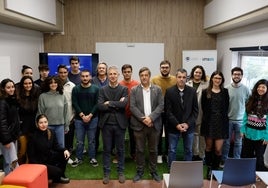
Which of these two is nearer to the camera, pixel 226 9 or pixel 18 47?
pixel 226 9

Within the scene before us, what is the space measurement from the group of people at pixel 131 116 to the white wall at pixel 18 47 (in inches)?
50.2

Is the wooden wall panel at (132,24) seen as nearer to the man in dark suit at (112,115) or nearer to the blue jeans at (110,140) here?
the man in dark suit at (112,115)

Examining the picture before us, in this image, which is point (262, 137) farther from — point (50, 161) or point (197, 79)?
point (50, 161)

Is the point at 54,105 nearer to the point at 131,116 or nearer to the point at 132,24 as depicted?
the point at 131,116

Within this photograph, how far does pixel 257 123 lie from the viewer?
12.6ft

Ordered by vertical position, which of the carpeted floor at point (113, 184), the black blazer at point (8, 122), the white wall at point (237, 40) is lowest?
the carpeted floor at point (113, 184)

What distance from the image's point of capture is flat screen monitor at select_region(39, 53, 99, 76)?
6613 millimetres

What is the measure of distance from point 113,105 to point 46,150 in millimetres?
1029

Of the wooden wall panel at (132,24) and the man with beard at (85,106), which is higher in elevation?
the wooden wall panel at (132,24)

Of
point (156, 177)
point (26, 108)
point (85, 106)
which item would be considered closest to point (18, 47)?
point (26, 108)

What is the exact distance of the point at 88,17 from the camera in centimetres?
734

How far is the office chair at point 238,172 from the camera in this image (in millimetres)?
2896

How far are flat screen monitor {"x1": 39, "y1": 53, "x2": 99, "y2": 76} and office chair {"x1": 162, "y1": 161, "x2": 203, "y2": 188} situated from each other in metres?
4.33

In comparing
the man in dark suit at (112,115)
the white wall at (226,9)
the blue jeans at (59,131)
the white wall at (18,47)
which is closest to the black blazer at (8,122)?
the blue jeans at (59,131)
